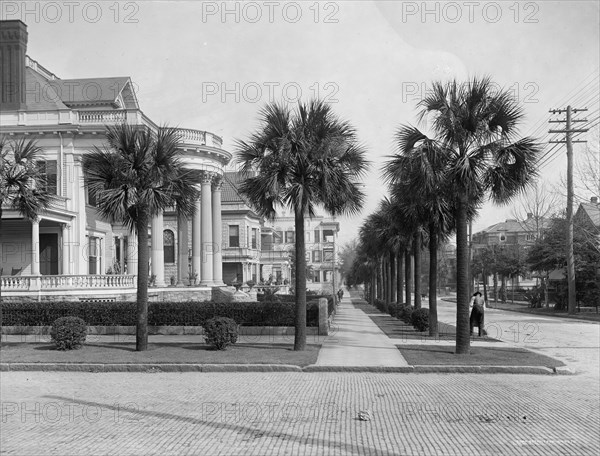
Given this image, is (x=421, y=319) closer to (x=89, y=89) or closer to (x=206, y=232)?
(x=206, y=232)

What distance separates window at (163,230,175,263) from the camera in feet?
217

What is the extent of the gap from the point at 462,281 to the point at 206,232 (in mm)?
30140

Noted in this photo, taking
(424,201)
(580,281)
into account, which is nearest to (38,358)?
(424,201)

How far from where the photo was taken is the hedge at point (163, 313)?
24.9m

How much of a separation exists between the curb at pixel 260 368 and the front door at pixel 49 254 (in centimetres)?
2384

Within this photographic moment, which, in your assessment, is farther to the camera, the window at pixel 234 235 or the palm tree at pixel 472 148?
the window at pixel 234 235

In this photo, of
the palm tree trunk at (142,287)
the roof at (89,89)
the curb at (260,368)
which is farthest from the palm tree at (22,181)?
the roof at (89,89)

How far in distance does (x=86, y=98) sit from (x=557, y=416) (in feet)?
141

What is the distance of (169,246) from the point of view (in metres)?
66.8

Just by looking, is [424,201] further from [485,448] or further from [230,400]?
[485,448]

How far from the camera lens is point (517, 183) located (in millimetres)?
17562

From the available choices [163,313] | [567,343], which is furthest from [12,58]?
[567,343]

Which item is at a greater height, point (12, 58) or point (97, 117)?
point (12, 58)

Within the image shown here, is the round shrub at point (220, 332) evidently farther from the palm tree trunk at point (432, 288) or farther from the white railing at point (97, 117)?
the white railing at point (97, 117)
